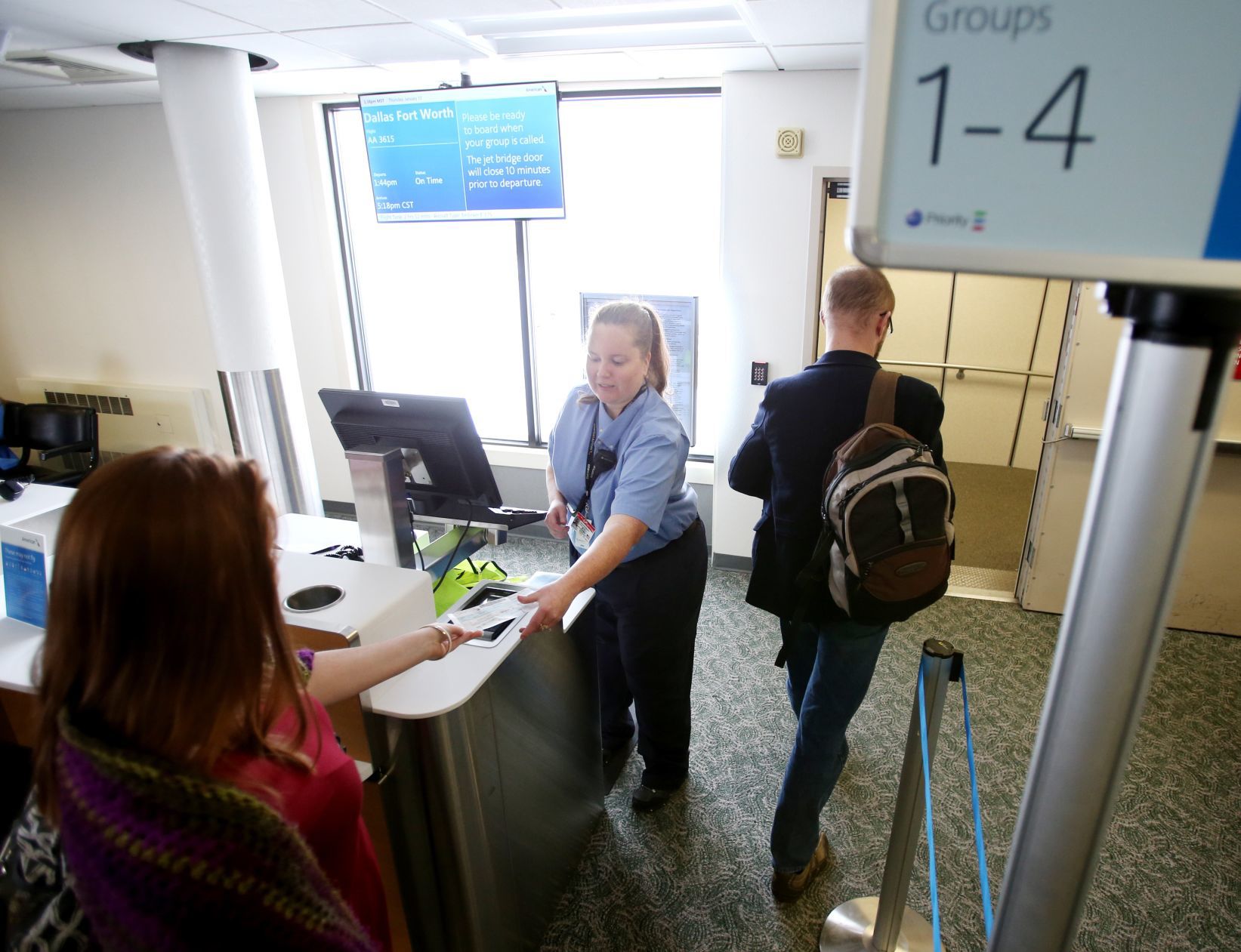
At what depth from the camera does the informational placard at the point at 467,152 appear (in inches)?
123

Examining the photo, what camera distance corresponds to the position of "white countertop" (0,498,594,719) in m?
1.26

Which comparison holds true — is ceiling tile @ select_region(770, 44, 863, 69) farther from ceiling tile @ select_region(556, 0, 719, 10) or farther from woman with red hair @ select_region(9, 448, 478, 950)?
woman with red hair @ select_region(9, 448, 478, 950)

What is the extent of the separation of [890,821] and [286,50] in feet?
11.7

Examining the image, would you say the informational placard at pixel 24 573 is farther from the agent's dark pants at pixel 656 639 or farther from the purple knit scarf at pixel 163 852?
the agent's dark pants at pixel 656 639

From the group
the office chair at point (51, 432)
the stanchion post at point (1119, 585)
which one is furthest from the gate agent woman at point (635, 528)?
the office chair at point (51, 432)

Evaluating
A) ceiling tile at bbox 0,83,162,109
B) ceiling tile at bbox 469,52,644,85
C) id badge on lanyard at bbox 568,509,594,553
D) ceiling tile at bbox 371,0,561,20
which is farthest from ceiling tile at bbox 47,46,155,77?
id badge on lanyard at bbox 568,509,594,553

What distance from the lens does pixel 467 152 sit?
10.8ft

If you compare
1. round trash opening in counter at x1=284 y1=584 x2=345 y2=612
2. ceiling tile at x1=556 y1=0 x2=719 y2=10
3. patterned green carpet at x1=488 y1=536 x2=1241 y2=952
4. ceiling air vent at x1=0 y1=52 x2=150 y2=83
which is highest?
ceiling air vent at x1=0 y1=52 x2=150 y2=83

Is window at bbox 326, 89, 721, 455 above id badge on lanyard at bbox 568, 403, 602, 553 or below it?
above

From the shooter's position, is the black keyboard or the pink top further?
the black keyboard

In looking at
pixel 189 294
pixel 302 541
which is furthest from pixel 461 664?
pixel 189 294

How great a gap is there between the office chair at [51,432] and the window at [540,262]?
1.65m

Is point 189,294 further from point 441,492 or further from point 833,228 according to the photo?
point 833,228

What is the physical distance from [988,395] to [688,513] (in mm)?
4110
